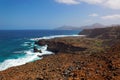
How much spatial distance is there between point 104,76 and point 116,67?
2.03 m

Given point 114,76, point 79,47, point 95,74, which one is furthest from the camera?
point 79,47

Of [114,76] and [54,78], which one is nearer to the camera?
[114,76]

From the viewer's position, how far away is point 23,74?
23.0 meters

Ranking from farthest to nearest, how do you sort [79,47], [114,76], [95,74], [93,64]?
1. [79,47]
2. [93,64]
3. [95,74]
4. [114,76]

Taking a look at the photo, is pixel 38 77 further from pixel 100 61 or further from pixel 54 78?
pixel 100 61

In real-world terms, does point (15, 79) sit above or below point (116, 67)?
below

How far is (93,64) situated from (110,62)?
171 cm

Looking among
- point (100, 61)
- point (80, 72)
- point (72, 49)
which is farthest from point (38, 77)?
point (72, 49)

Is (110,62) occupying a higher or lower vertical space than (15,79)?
higher

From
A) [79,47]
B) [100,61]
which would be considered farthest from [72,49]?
[100,61]

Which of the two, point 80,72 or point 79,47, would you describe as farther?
point 79,47

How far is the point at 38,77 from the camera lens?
20.7 metres

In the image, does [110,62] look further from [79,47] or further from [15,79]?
[79,47]

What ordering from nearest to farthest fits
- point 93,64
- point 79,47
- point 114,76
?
point 114,76 → point 93,64 → point 79,47
